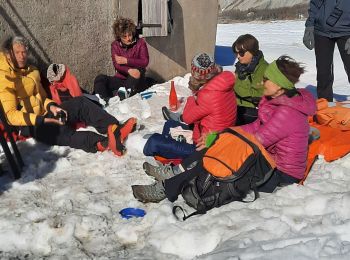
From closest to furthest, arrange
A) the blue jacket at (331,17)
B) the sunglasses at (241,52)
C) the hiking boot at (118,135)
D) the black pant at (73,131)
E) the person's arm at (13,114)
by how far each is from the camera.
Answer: the person's arm at (13,114)
the hiking boot at (118,135)
the black pant at (73,131)
the sunglasses at (241,52)
the blue jacket at (331,17)

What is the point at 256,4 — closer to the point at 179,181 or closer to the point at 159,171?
the point at 159,171

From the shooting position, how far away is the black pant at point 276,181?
358 cm

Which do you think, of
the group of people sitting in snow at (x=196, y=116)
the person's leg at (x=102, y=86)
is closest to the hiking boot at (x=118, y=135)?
the group of people sitting in snow at (x=196, y=116)

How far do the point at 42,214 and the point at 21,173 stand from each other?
839 mm

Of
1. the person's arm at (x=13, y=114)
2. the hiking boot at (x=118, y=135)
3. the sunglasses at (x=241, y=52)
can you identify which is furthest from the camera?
the sunglasses at (x=241, y=52)

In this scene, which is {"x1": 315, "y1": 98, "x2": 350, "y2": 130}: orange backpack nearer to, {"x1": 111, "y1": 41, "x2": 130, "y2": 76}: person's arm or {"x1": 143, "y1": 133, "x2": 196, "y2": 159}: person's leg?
{"x1": 143, "y1": 133, "x2": 196, "y2": 159}: person's leg

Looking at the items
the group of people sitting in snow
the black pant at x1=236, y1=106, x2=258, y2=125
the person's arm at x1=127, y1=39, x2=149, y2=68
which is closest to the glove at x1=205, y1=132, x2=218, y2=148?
the group of people sitting in snow

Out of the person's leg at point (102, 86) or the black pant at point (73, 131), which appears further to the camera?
the person's leg at point (102, 86)

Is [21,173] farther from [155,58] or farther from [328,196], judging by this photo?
[155,58]

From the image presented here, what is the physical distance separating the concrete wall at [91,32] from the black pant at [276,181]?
3.53 m

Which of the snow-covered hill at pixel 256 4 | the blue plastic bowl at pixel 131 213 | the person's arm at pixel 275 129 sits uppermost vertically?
the person's arm at pixel 275 129

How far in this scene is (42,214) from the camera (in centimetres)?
347

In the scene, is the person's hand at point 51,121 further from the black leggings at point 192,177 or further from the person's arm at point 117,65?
the person's arm at point 117,65

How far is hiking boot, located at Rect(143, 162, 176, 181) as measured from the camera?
12.6 feet
